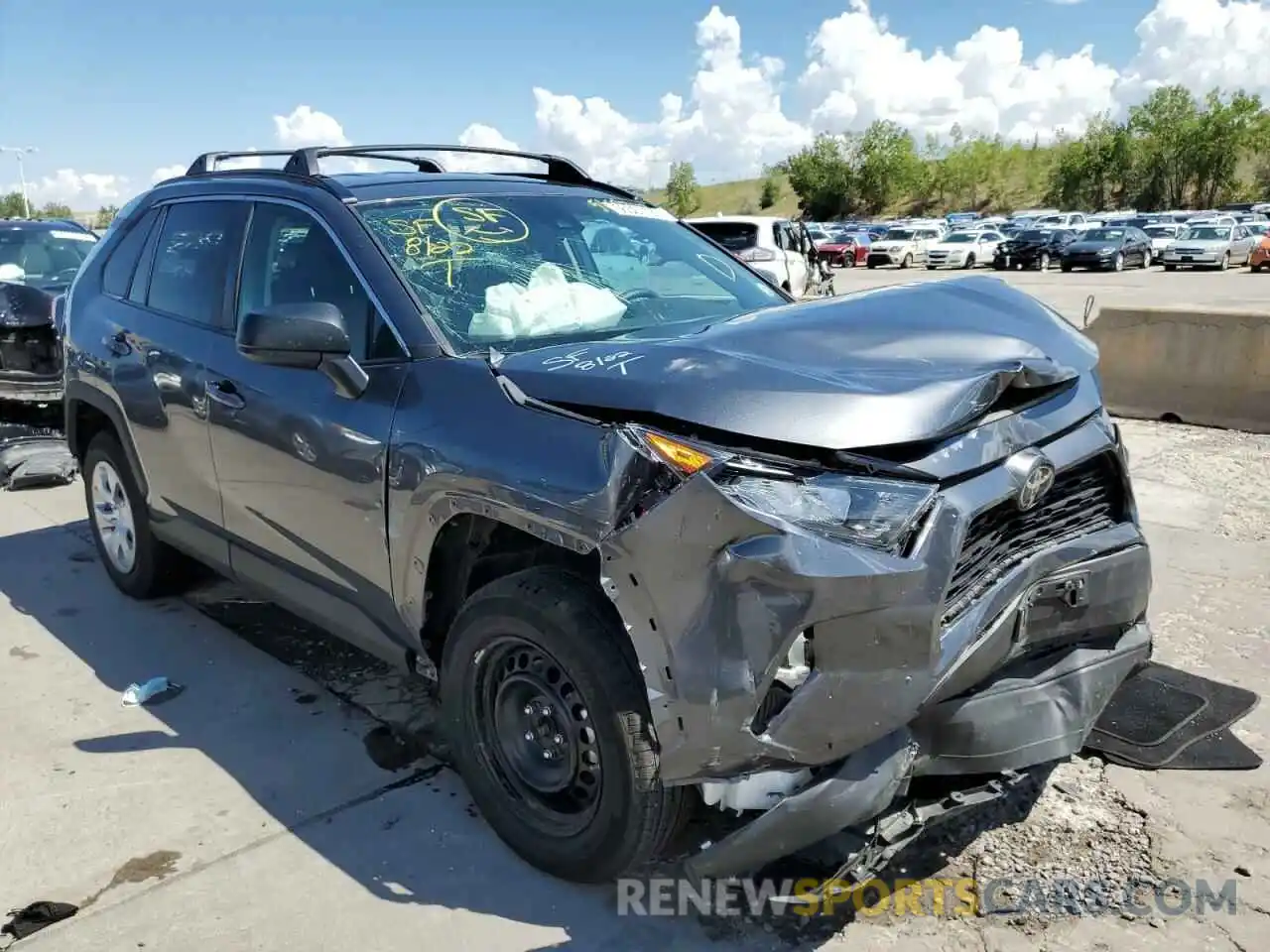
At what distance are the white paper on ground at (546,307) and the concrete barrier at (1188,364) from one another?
6288mm

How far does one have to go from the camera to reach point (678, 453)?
232 centimetres

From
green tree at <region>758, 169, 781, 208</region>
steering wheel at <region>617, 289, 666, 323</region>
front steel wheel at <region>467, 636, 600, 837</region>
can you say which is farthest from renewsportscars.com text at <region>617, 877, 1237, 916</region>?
green tree at <region>758, 169, 781, 208</region>

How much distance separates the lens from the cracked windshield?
325 cm

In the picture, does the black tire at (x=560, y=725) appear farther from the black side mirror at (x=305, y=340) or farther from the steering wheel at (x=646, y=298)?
the steering wheel at (x=646, y=298)

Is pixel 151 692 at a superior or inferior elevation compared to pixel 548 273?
inferior

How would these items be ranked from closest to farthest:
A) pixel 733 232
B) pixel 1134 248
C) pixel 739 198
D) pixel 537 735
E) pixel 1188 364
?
pixel 537 735
pixel 1188 364
pixel 733 232
pixel 1134 248
pixel 739 198

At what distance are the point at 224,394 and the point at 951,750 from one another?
279 centimetres

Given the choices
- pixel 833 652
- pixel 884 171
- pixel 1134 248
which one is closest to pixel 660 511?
pixel 833 652

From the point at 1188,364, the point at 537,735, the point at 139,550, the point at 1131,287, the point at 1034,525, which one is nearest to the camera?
the point at 1034,525

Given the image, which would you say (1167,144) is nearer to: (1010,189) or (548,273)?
(1010,189)

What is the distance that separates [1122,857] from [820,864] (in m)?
1.04

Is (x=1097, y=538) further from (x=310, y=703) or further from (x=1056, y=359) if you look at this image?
(x=310, y=703)

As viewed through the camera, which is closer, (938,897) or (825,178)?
(938,897)

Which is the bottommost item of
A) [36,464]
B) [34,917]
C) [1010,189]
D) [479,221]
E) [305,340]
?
[34,917]
